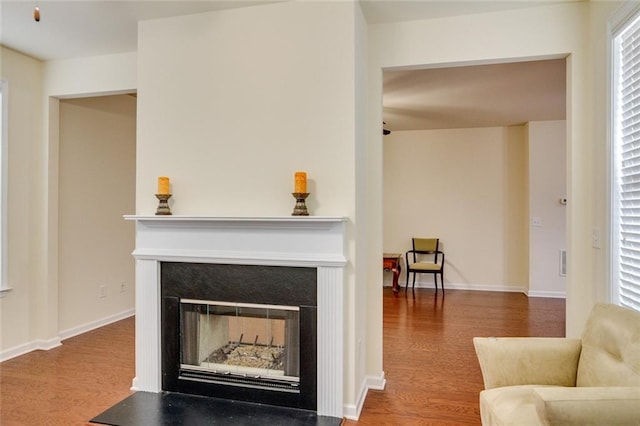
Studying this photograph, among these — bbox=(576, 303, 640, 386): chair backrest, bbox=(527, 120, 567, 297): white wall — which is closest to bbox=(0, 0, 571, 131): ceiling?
bbox=(527, 120, 567, 297): white wall

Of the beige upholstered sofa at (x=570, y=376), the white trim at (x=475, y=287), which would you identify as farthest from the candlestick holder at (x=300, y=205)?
the white trim at (x=475, y=287)

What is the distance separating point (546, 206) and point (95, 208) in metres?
5.94

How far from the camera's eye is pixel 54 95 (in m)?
3.55

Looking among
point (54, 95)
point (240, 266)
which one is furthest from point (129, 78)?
point (240, 266)

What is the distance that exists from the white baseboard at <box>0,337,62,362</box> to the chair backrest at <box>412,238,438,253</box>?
4.91 meters

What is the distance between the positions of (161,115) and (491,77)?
3014mm

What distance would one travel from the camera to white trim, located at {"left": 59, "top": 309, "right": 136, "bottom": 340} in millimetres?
3826

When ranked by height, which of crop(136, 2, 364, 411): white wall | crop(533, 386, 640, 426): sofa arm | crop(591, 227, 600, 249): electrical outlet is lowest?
crop(533, 386, 640, 426): sofa arm

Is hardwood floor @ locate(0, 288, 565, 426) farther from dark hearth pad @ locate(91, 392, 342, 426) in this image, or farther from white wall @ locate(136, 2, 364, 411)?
white wall @ locate(136, 2, 364, 411)

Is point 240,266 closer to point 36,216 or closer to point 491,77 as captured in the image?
point 36,216

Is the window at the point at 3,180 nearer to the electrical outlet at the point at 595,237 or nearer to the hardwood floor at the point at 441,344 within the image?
the hardwood floor at the point at 441,344

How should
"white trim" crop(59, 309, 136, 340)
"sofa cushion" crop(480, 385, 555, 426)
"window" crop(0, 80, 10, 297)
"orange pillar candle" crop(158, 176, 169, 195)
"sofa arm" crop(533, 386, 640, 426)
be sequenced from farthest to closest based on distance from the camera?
1. "white trim" crop(59, 309, 136, 340)
2. "window" crop(0, 80, 10, 297)
3. "orange pillar candle" crop(158, 176, 169, 195)
4. "sofa cushion" crop(480, 385, 555, 426)
5. "sofa arm" crop(533, 386, 640, 426)

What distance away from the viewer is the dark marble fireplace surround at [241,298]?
2.40m

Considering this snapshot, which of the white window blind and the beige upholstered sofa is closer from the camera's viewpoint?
the beige upholstered sofa
